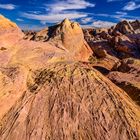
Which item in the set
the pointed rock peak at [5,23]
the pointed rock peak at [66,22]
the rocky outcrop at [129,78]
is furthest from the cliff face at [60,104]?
the pointed rock peak at [66,22]

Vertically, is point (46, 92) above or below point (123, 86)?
above

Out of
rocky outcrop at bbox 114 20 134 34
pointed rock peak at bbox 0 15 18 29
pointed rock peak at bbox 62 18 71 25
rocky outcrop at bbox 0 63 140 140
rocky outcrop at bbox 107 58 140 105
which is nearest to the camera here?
rocky outcrop at bbox 0 63 140 140

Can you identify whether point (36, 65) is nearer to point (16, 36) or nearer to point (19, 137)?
point (16, 36)

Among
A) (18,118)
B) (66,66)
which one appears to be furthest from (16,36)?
(18,118)

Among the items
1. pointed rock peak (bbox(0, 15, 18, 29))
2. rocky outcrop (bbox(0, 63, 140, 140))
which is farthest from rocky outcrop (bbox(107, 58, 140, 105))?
pointed rock peak (bbox(0, 15, 18, 29))

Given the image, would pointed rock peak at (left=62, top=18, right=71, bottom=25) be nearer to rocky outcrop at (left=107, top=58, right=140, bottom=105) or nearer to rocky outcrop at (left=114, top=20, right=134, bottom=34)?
rocky outcrop at (left=107, top=58, right=140, bottom=105)

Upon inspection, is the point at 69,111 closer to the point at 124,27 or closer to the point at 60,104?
the point at 60,104

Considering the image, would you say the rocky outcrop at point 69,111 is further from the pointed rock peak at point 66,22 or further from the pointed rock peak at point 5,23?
the pointed rock peak at point 66,22
